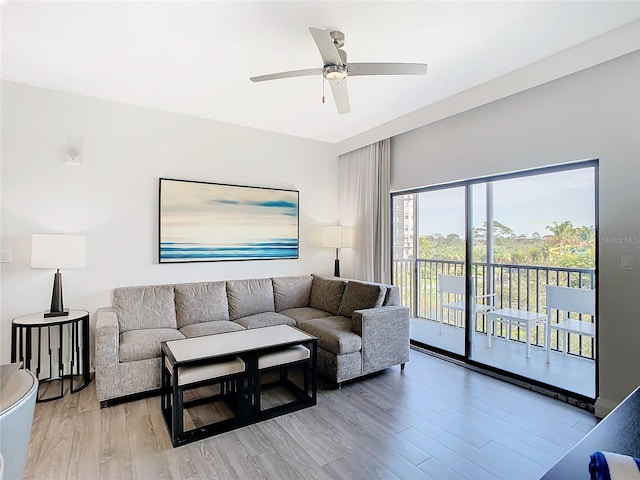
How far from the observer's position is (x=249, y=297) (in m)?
4.09

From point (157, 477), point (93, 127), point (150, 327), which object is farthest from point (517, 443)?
point (93, 127)

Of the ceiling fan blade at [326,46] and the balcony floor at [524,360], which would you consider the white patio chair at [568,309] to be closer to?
the balcony floor at [524,360]

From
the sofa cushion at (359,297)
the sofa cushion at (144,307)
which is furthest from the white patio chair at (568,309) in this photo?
the sofa cushion at (144,307)

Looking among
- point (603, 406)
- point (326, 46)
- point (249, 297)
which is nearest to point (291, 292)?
point (249, 297)

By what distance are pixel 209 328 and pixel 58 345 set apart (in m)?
1.42

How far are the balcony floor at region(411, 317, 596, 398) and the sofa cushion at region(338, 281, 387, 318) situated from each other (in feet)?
3.57

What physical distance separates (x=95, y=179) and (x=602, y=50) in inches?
177

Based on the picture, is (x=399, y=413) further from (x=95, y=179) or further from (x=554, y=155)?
(x=95, y=179)

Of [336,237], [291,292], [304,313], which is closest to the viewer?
[304,313]

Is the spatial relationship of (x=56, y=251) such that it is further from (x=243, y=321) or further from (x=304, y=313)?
(x=304, y=313)

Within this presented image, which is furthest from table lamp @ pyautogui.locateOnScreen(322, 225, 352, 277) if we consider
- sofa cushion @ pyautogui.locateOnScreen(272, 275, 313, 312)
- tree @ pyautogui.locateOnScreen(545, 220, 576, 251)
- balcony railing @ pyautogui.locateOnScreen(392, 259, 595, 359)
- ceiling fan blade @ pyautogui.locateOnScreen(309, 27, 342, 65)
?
ceiling fan blade @ pyautogui.locateOnScreen(309, 27, 342, 65)

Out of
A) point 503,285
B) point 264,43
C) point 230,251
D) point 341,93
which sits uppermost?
point 264,43

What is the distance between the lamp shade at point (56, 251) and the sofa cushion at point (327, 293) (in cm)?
252

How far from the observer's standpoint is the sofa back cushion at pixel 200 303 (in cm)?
366
